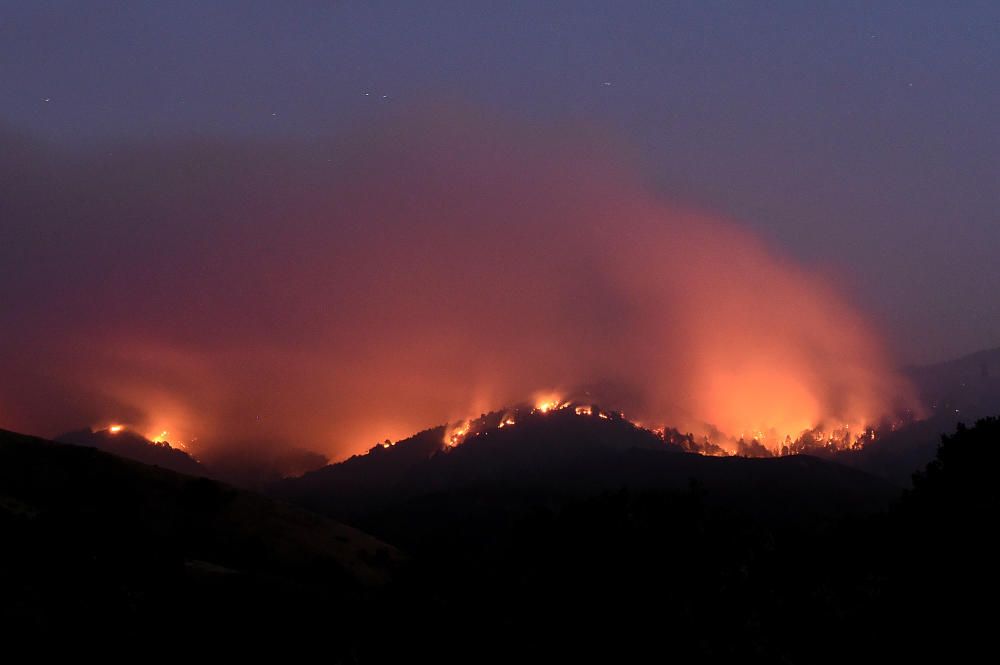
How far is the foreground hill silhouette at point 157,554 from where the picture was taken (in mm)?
39531

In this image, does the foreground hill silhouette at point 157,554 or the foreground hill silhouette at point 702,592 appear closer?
the foreground hill silhouette at point 702,592

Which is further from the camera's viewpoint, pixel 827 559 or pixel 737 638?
pixel 827 559

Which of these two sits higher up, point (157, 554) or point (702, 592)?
point (702, 592)

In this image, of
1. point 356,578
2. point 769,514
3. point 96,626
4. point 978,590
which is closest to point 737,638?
point 978,590

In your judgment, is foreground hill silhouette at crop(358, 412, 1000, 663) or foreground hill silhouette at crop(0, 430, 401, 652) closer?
foreground hill silhouette at crop(358, 412, 1000, 663)

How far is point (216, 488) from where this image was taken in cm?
9044

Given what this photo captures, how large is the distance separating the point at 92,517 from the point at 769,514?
512 ft

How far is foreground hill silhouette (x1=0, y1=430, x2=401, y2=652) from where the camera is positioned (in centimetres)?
3953

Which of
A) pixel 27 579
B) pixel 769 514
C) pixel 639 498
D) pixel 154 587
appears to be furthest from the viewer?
pixel 769 514

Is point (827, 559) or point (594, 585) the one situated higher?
point (827, 559)

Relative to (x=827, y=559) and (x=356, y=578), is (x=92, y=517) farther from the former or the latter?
(x=827, y=559)

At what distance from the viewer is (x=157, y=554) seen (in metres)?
49.9

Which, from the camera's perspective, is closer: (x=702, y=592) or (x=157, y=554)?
(x=702, y=592)

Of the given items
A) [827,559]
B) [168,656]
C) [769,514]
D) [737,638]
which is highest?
[769,514]
